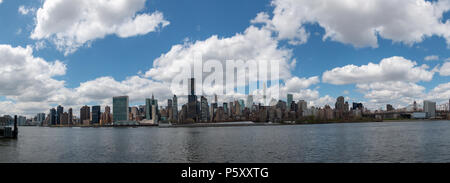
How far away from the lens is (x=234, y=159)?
185 ft
